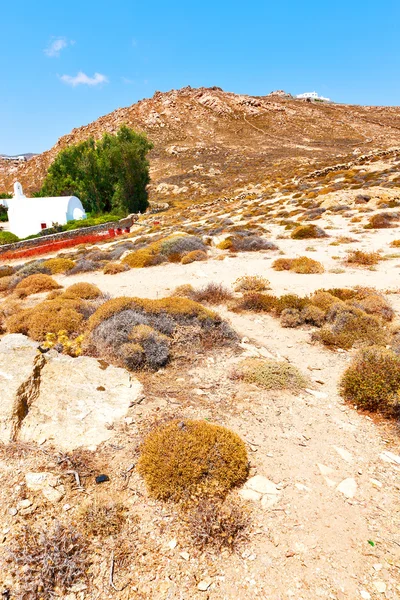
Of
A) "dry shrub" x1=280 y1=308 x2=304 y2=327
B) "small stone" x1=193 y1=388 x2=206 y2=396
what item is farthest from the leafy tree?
"small stone" x1=193 y1=388 x2=206 y2=396

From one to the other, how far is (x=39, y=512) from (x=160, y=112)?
107 m

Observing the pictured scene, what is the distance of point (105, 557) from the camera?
9.91 ft

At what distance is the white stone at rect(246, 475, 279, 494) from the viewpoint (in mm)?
3715

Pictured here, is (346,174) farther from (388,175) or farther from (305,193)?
(305,193)

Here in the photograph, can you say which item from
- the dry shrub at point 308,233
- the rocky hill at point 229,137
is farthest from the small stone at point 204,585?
the rocky hill at point 229,137

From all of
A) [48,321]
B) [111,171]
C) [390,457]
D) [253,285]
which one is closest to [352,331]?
[390,457]

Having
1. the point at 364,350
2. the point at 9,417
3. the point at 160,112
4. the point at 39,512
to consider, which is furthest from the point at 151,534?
the point at 160,112

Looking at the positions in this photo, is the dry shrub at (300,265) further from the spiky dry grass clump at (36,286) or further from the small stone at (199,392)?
the spiky dry grass clump at (36,286)

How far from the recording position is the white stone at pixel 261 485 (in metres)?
3.71

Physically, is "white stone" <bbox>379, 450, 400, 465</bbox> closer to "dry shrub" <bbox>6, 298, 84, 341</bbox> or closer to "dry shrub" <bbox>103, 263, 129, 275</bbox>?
"dry shrub" <bbox>6, 298, 84, 341</bbox>

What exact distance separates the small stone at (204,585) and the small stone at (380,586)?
140cm

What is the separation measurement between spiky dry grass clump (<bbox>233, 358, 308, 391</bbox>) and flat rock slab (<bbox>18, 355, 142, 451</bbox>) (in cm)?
196

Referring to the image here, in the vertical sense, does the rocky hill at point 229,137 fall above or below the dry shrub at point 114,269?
above

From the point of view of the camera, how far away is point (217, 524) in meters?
3.23
